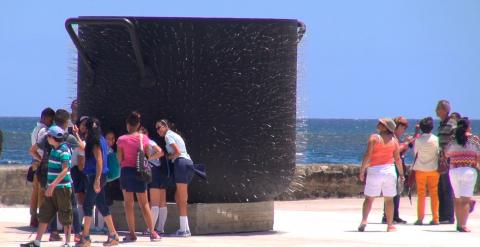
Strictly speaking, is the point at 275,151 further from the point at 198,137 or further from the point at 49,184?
the point at 49,184

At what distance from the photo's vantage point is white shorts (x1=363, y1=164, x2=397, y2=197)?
14.1 meters

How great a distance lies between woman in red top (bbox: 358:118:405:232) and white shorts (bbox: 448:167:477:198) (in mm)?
737

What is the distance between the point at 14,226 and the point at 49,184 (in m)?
2.68

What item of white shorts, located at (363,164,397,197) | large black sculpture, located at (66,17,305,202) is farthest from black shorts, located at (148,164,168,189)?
white shorts, located at (363,164,397,197)

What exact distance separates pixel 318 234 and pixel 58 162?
11.6 ft

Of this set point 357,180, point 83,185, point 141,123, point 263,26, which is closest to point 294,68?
point 263,26

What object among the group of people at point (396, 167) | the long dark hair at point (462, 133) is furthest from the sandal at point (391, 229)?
the long dark hair at point (462, 133)

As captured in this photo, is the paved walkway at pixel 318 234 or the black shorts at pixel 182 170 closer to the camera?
the paved walkway at pixel 318 234

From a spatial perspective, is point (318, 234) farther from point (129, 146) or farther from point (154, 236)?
point (129, 146)

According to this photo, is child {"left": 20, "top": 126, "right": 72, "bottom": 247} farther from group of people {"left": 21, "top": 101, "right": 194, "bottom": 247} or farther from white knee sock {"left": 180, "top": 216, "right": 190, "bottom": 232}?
white knee sock {"left": 180, "top": 216, "right": 190, "bottom": 232}

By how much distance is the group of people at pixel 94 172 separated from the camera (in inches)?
463

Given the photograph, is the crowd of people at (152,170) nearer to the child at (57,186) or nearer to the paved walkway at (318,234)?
the child at (57,186)

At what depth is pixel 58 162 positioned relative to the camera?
38.4 feet

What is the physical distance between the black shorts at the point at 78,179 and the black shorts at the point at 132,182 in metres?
0.53
